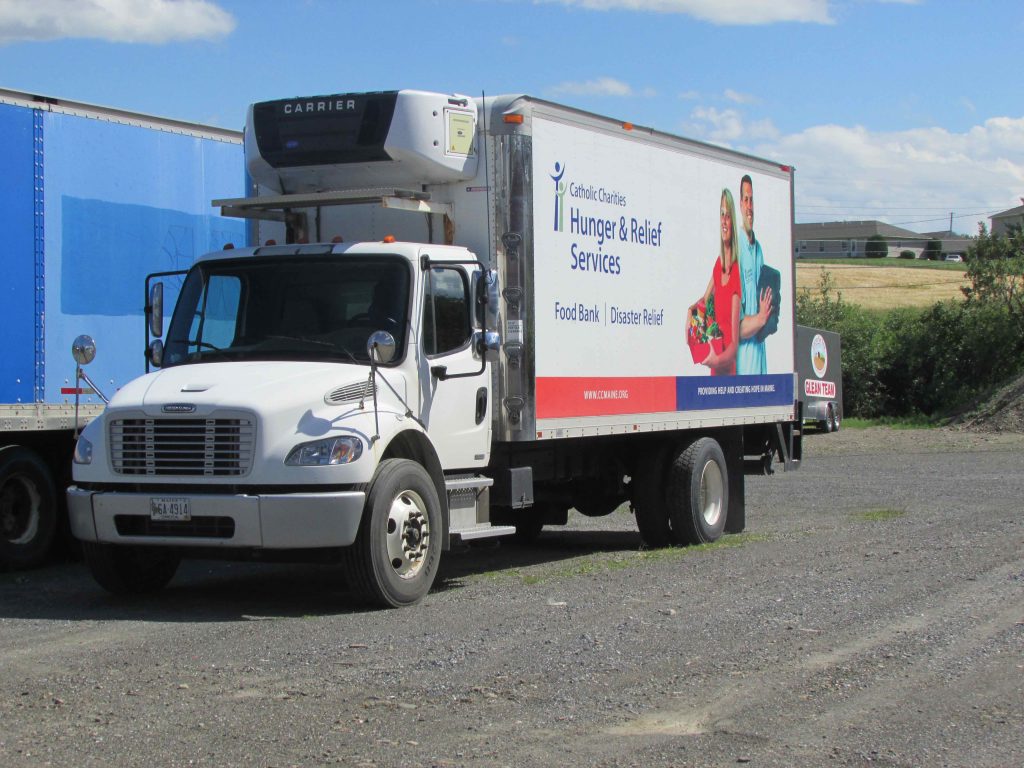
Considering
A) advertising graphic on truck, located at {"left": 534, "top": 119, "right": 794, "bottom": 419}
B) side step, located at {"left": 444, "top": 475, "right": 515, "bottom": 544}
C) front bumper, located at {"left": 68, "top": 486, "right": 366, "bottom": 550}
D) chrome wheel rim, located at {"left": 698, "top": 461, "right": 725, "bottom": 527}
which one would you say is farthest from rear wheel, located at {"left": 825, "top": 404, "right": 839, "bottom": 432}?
front bumper, located at {"left": 68, "top": 486, "right": 366, "bottom": 550}

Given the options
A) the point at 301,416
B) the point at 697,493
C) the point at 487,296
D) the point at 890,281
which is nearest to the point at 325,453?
the point at 301,416

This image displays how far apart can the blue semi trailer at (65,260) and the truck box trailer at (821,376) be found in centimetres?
2170

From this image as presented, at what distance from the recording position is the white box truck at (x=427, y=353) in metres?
9.00

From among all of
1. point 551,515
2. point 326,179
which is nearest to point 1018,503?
point 551,515

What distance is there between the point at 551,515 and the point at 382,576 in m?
5.28

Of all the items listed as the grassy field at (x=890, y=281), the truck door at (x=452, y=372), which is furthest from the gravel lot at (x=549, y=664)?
the grassy field at (x=890, y=281)

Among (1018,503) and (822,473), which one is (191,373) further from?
(822,473)

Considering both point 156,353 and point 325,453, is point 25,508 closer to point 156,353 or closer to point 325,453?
point 156,353

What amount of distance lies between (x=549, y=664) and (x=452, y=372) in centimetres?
334

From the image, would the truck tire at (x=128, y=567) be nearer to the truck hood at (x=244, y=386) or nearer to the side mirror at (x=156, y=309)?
the truck hood at (x=244, y=386)

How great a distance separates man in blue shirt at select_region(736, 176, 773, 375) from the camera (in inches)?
568

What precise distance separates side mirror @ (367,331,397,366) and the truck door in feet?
2.57

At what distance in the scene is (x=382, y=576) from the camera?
910 cm

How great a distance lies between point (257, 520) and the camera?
8750mm
